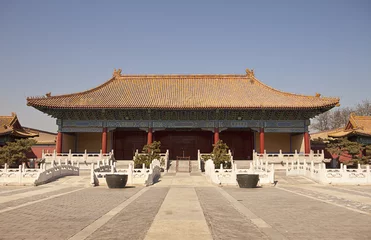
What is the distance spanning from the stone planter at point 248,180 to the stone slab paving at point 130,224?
7022 millimetres

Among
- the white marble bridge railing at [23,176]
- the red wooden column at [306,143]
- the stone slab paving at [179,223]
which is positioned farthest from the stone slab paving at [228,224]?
the red wooden column at [306,143]

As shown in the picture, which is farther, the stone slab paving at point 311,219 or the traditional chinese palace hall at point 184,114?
the traditional chinese palace hall at point 184,114

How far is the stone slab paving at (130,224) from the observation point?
19.0 ft

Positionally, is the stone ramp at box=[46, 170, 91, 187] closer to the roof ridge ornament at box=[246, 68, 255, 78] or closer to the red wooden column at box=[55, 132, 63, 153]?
the red wooden column at box=[55, 132, 63, 153]

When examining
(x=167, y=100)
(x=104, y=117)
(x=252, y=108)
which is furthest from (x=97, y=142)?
(x=252, y=108)

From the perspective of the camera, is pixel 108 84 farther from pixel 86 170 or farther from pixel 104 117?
pixel 86 170

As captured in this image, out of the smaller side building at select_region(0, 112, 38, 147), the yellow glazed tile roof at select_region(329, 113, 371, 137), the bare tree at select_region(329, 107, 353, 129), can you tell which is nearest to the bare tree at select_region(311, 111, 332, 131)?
the bare tree at select_region(329, 107, 353, 129)

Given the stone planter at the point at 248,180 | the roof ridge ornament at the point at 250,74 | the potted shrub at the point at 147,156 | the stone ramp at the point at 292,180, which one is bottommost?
the stone ramp at the point at 292,180

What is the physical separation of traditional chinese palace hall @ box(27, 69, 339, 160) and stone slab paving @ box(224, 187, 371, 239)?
1835 centimetres

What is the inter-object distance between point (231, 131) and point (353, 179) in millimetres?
15815

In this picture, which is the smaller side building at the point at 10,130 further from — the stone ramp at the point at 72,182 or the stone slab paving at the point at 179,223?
the stone slab paving at the point at 179,223

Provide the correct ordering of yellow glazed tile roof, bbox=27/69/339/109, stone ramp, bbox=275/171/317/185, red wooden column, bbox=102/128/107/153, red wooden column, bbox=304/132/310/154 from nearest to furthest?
1. stone ramp, bbox=275/171/317/185
2. yellow glazed tile roof, bbox=27/69/339/109
3. red wooden column, bbox=102/128/107/153
4. red wooden column, bbox=304/132/310/154

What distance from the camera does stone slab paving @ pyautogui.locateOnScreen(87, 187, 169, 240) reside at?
5782 mm

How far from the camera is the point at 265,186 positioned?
16.5 meters
